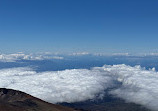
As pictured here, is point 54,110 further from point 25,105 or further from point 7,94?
point 7,94

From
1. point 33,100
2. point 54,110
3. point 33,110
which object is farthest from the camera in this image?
point 33,100

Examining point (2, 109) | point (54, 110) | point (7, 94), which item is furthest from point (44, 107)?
point (7, 94)

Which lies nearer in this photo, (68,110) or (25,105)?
(25,105)

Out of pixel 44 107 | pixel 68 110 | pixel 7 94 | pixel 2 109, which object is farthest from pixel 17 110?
pixel 7 94

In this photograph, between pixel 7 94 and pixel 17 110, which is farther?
pixel 7 94

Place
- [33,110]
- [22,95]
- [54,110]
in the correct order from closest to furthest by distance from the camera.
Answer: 1. [33,110]
2. [54,110]
3. [22,95]

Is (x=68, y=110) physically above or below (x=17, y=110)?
below

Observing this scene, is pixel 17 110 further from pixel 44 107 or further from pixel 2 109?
pixel 44 107

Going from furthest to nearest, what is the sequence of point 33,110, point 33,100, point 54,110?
1. point 33,100
2. point 54,110
3. point 33,110

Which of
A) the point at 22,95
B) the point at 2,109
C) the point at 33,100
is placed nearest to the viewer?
the point at 2,109
